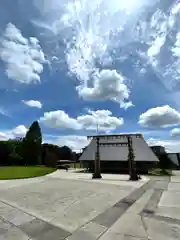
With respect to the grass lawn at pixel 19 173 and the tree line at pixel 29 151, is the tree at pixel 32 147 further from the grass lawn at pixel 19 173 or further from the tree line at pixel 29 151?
the grass lawn at pixel 19 173

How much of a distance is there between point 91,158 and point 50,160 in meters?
18.1

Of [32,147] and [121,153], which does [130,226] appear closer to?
[121,153]

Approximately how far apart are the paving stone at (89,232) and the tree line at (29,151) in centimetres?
3588

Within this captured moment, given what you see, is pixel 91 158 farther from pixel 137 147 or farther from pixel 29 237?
pixel 29 237

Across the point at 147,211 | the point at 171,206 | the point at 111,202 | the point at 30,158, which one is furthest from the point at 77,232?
the point at 30,158

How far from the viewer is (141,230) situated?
179 inches

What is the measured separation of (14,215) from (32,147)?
38.9 metres

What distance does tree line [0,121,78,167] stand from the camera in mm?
40906

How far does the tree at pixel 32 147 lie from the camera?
4231cm

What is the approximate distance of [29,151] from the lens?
140 ft

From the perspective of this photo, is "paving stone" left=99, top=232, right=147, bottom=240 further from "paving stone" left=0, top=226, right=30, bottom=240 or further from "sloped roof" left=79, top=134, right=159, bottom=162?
"sloped roof" left=79, top=134, right=159, bottom=162

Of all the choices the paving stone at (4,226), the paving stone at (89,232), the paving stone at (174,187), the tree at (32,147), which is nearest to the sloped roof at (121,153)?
→ the paving stone at (174,187)

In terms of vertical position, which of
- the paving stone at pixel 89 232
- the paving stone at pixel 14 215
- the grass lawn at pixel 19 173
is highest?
the grass lawn at pixel 19 173

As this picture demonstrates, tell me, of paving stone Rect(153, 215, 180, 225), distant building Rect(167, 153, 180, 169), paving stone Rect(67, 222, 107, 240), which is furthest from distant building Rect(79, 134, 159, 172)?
paving stone Rect(67, 222, 107, 240)
